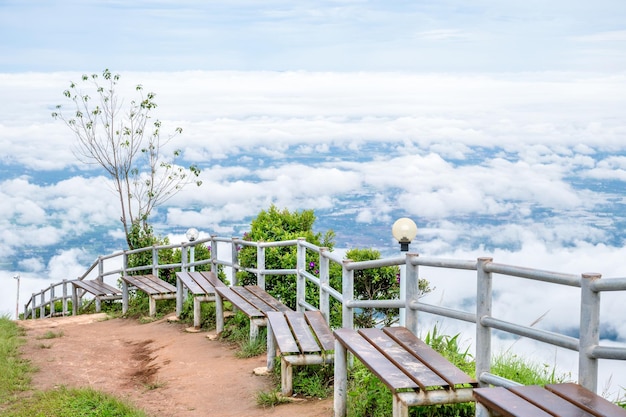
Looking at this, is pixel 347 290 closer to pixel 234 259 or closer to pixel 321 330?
pixel 321 330

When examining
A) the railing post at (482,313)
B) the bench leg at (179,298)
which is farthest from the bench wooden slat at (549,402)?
the bench leg at (179,298)

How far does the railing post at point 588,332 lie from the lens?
483 cm

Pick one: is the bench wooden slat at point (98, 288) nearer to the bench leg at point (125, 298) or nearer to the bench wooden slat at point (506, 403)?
the bench leg at point (125, 298)

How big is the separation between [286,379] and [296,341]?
21.6 inches

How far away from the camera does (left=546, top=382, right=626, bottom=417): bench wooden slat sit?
441cm

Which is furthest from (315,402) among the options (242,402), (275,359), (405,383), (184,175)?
(184,175)

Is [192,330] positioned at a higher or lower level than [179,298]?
lower

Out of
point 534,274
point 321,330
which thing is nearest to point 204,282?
point 321,330

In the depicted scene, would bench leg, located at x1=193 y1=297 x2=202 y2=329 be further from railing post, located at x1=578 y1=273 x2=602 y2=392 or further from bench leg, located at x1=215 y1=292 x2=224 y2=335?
railing post, located at x1=578 y1=273 x2=602 y2=392

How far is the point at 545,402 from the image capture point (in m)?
4.59

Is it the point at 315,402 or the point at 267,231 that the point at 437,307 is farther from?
the point at 267,231

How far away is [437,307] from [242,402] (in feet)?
8.95

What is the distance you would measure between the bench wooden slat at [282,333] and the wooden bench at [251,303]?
485 mm

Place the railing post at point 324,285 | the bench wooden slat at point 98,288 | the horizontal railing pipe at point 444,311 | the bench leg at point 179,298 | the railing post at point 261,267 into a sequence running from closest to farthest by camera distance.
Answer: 1. the horizontal railing pipe at point 444,311
2. the railing post at point 324,285
3. the railing post at point 261,267
4. the bench leg at point 179,298
5. the bench wooden slat at point 98,288
